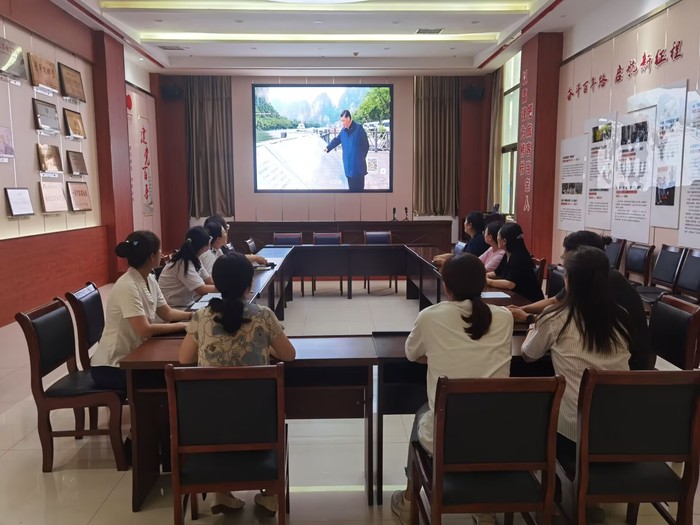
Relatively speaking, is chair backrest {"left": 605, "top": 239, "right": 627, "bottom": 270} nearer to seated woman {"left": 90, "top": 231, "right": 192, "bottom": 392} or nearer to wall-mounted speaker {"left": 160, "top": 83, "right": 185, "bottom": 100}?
seated woman {"left": 90, "top": 231, "right": 192, "bottom": 392}

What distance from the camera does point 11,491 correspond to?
2.41 m

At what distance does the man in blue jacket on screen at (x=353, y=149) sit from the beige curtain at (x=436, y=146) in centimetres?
99

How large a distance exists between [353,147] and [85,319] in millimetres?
8001

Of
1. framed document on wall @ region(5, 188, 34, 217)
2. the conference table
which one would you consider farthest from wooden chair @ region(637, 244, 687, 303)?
framed document on wall @ region(5, 188, 34, 217)

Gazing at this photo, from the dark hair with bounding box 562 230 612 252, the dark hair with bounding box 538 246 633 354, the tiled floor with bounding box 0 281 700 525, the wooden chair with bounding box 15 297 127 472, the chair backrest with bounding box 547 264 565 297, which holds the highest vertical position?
the dark hair with bounding box 562 230 612 252

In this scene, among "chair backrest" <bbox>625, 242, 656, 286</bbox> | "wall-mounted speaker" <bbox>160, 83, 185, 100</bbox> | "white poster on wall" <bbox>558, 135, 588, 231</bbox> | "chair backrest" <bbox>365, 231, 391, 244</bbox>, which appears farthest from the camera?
"wall-mounted speaker" <bbox>160, 83, 185, 100</bbox>

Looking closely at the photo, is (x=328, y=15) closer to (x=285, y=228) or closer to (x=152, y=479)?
(x=285, y=228)

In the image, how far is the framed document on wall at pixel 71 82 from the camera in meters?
6.50

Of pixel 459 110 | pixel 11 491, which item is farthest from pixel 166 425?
pixel 459 110

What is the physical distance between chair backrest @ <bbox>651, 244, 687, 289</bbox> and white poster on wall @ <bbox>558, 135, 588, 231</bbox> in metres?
1.95

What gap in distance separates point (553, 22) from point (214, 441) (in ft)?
23.0

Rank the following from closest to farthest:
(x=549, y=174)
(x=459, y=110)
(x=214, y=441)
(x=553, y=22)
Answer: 1. (x=214, y=441)
2. (x=553, y=22)
3. (x=549, y=174)
4. (x=459, y=110)

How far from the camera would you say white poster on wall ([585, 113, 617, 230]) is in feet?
20.9

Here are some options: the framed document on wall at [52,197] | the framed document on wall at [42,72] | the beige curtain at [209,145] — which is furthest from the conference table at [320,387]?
the beige curtain at [209,145]
